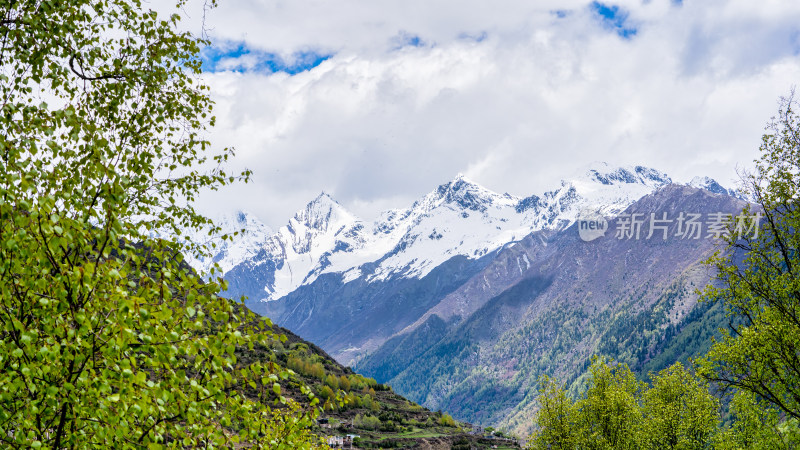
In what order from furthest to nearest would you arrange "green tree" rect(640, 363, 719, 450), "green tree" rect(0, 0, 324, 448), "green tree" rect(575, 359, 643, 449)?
"green tree" rect(640, 363, 719, 450) → "green tree" rect(575, 359, 643, 449) → "green tree" rect(0, 0, 324, 448)

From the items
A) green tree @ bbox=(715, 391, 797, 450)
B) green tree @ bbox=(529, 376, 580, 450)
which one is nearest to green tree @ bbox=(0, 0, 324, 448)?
green tree @ bbox=(715, 391, 797, 450)

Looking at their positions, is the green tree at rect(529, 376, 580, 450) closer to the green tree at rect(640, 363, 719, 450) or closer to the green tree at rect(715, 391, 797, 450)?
the green tree at rect(640, 363, 719, 450)

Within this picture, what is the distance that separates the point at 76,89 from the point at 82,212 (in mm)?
4612

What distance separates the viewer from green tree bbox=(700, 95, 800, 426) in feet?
73.9

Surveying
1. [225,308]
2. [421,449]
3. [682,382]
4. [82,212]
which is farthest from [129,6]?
[421,449]

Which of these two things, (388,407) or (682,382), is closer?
(682,382)

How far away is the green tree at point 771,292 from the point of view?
73.9ft

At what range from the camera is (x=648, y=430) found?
1793 inches

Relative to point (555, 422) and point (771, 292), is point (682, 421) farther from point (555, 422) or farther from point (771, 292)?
point (771, 292)

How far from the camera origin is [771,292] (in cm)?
2336

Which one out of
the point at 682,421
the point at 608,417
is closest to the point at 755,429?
the point at 682,421

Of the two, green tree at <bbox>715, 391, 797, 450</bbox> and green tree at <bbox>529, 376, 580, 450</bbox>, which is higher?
green tree at <bbox>529, 376, 580, 450</bbox>

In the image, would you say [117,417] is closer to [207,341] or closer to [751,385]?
[207,341]

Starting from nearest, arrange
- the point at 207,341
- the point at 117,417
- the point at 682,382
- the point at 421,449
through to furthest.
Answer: the point at 117,417
the point at 207,341
the point at 682,382
the point at 421,449
